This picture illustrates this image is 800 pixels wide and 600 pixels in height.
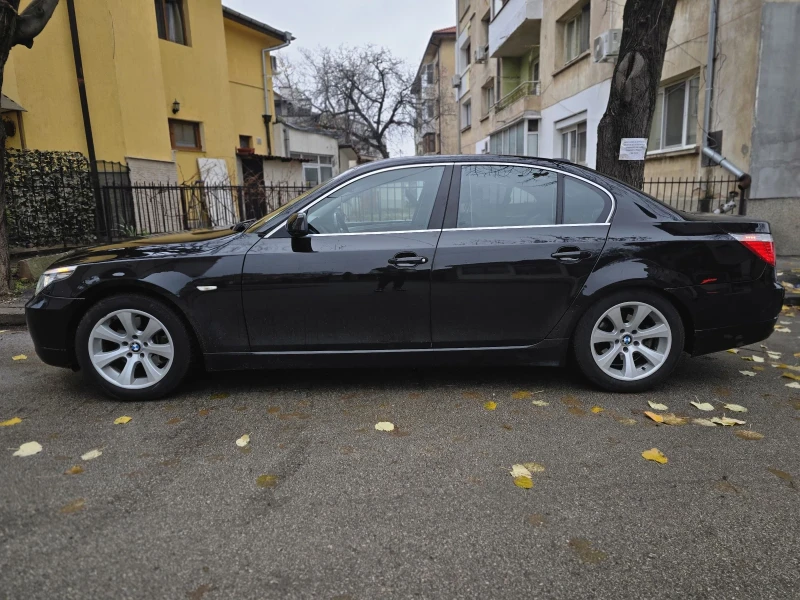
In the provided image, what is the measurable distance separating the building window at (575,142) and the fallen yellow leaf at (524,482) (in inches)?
568

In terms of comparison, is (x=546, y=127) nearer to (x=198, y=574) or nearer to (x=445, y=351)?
(x=445, y=351)

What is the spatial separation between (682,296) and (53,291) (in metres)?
4.18

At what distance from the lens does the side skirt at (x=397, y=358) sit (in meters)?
3.64

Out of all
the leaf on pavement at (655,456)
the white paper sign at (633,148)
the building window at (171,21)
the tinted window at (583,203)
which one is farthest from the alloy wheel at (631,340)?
the building window at (171,21)

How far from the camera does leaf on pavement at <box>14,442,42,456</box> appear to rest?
294 centimetres

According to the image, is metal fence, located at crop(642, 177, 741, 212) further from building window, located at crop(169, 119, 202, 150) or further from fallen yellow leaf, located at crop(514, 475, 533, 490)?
building window, located at crop(169, 119, 202, 150)

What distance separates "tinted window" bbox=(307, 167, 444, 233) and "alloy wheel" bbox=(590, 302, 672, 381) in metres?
1.42

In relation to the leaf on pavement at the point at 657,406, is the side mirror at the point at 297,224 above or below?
→ above

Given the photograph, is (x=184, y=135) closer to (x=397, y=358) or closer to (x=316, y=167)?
(x=316, y=167)

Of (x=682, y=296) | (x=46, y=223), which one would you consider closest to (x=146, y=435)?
(x=682, y=296)

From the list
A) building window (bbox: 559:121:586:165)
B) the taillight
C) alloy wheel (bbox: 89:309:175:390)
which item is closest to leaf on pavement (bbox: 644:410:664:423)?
the taillight

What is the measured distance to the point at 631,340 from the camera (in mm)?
3709

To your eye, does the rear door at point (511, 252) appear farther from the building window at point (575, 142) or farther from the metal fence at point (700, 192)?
the building window at point (575, 142)

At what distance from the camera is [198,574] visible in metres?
2.01
